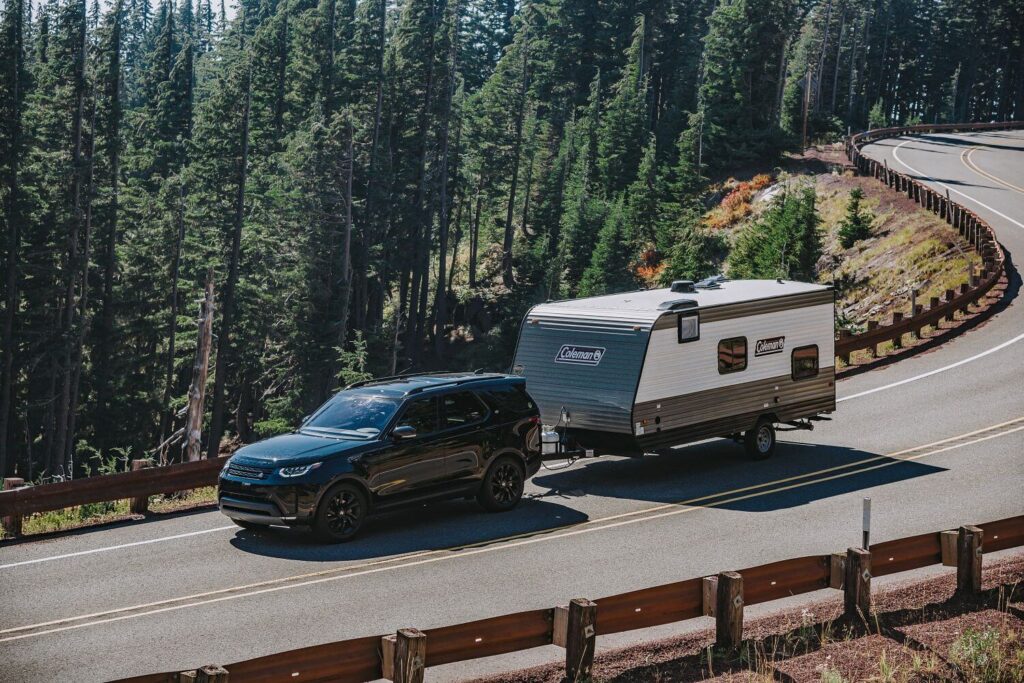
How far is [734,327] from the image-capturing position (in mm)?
18859

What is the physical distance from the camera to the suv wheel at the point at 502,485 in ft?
52.5

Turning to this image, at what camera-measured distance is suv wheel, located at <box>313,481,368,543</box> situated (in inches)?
559

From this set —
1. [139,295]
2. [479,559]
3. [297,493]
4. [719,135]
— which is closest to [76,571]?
[297,493]

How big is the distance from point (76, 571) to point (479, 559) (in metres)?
4.79

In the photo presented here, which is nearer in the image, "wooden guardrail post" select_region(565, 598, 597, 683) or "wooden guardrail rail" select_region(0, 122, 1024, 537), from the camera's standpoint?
"wooden guardrail post" select_region(565, 598, 597, 683)

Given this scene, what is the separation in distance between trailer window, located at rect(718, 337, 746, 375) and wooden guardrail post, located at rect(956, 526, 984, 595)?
699 centimetres

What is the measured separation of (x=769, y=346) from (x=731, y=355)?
38.0 inches

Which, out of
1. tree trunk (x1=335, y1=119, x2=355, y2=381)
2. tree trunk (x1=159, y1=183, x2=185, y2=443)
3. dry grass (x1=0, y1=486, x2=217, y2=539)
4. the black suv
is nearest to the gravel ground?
the black suv

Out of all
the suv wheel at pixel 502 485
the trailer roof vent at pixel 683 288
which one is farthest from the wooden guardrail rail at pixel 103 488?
the trailer roof vent at pixel 683 288

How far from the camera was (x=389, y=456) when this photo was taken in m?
14.9

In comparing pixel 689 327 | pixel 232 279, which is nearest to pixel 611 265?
pixel 232 279

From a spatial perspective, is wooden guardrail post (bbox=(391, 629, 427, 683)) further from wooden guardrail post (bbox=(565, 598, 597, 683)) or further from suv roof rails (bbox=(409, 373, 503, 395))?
suv roof rails (bbox=(409, 373, 503, 395))

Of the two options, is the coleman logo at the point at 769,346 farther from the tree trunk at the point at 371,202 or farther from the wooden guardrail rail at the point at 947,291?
the tree trunk at the point at 371,202

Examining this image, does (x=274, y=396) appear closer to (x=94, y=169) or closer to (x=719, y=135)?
(x=94, y=169)
